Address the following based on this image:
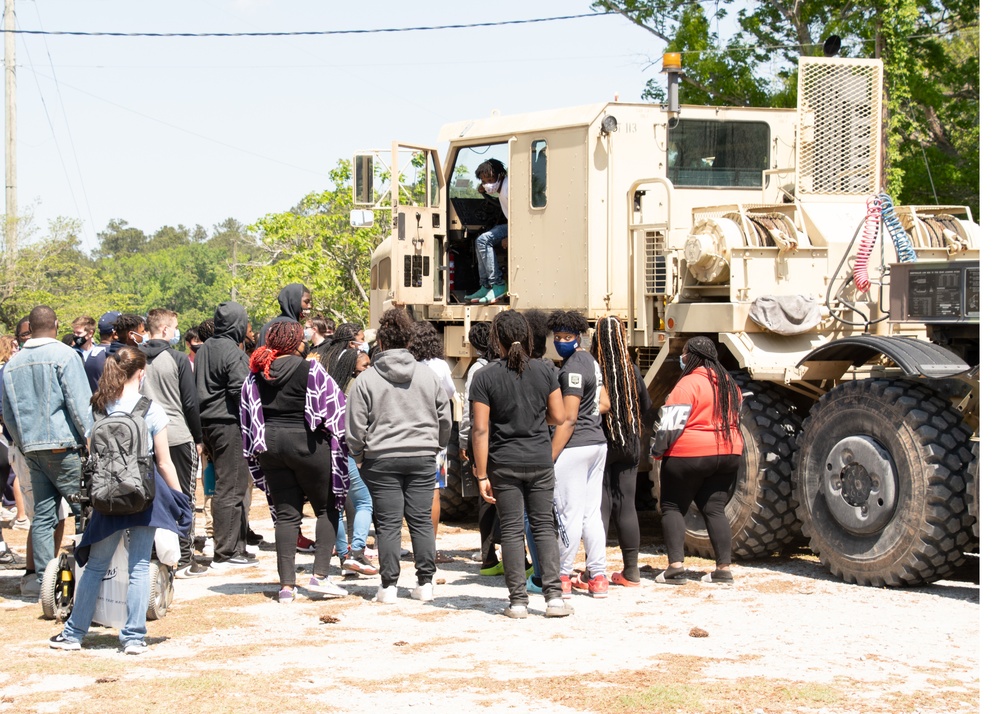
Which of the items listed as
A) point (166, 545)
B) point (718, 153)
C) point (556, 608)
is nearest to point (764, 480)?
point (556, 608)

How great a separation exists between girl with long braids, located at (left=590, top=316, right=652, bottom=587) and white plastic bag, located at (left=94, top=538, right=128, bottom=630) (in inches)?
122

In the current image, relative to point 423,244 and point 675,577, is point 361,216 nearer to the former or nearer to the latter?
point 423,244

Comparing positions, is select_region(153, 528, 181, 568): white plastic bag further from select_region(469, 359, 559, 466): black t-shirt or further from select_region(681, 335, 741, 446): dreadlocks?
select_region(681, 335, 741, 446): dreadlocks

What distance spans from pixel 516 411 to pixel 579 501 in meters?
0.85

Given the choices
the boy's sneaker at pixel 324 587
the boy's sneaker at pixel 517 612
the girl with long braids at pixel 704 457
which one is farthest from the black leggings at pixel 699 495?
the boy's sneaker at pixel 324 587

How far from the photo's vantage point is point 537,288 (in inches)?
423

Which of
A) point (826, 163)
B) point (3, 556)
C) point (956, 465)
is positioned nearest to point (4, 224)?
point (3, 556)

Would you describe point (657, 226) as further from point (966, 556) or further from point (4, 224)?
point (4, 224)

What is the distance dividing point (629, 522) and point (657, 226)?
249cm

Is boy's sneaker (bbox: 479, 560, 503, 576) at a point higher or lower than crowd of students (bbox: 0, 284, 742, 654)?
lower

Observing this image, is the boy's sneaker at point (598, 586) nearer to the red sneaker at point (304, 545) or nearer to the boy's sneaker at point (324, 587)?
the boy's sneaker at point (324, 587)

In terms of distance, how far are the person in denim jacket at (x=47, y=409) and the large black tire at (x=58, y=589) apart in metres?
0.44

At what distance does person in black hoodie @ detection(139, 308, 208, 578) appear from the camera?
8.95m

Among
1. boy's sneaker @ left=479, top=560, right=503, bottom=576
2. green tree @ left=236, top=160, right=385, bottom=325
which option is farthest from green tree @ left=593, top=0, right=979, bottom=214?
boy's sneaker @ left=479, top=560, right=503, bottom=576
